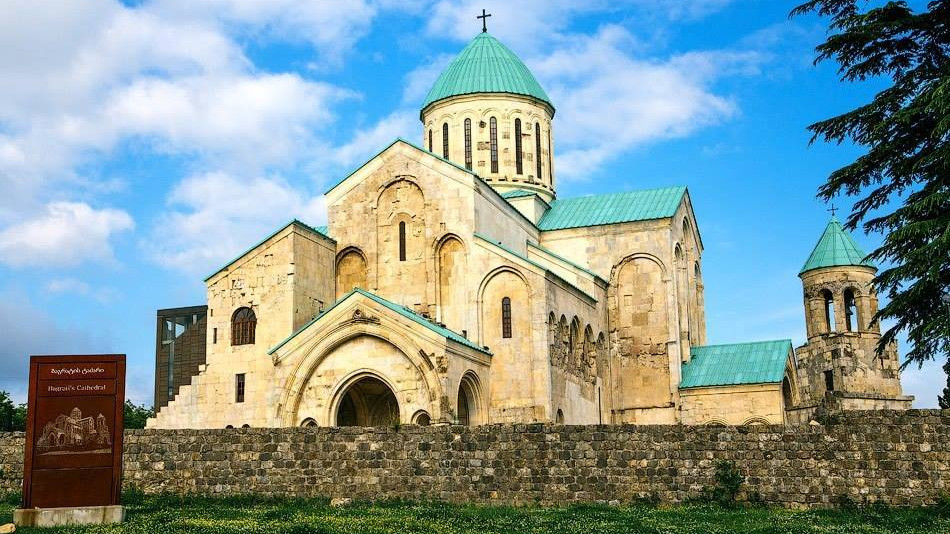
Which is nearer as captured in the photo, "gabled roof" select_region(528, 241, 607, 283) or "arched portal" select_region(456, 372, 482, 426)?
"arched portal" select_region(456, 372, 482, 426)

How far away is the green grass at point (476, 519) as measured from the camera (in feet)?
45.4

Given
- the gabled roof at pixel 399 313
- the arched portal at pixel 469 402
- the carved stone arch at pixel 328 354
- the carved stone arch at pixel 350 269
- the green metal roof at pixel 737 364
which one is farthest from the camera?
the green metal roof at pixel 737 364

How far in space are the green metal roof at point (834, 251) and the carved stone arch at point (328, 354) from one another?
20.1m

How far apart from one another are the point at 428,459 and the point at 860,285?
85.5 ft

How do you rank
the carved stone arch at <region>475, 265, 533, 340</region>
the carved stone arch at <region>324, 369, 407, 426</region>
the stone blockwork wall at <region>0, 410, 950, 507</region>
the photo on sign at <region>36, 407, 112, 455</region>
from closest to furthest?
the photo on sign at <region>36, 407, 112, 455</region>, the stone blockwork wall at <region>0, 410, 950, 507</region>, the carved stone arch at <region>324, 369, 407, 426</region>, the carved stone arch at <region>475, 265, 533, 340</region>

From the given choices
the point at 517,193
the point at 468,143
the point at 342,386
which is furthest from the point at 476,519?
the point at 468,143

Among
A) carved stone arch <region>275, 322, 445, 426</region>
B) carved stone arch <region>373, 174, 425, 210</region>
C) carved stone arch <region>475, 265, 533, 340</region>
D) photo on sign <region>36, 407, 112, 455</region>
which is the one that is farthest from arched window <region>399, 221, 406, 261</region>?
photo on sign <region>36, 407, 112, 455</region>

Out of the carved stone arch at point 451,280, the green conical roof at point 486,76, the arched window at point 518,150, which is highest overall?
the green conical roof at point 486,76

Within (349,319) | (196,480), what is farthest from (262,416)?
(196,480)

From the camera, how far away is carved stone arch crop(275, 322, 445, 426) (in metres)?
25.6

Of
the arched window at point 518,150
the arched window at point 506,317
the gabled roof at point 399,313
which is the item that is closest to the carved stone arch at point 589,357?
the arched window at point 506,317

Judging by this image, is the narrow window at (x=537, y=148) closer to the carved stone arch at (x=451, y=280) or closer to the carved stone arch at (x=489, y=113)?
the carved stone arch at (x=489, y=113)

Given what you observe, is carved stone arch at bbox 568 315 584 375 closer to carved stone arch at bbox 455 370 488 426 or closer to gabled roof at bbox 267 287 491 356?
carved stone arch at bbox 455 370 488 426

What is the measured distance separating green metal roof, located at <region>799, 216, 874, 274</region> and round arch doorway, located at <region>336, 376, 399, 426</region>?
1876 centimetres
